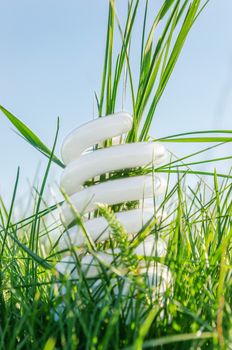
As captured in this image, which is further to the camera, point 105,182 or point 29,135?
point 29,135

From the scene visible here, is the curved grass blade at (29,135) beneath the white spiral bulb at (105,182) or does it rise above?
above

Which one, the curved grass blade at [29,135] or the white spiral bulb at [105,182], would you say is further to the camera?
the curved grass blade at [29,135]

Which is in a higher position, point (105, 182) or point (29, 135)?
point (29, 135)

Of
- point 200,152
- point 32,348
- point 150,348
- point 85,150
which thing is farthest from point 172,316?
point 200,152

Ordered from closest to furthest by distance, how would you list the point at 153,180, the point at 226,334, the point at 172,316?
the point at 226,334 → the point at 172,316 → the point at 153,180

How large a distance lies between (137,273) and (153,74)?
0.46 m

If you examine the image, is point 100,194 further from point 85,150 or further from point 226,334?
point 226,334

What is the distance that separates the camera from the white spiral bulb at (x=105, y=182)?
0.95m

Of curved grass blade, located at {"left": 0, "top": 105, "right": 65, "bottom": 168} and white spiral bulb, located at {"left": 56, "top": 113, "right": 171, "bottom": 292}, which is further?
curved grass blade, located at {"left": 0, "top": 105, "right": 65, "bottom": 168}

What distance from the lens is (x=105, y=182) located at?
964 mm

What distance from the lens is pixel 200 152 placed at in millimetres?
1188

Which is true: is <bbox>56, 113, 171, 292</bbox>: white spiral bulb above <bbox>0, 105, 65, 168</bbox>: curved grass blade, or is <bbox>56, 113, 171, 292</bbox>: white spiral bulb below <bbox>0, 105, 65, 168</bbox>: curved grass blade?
below

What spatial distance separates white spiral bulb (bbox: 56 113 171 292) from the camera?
951mm

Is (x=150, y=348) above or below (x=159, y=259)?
below
